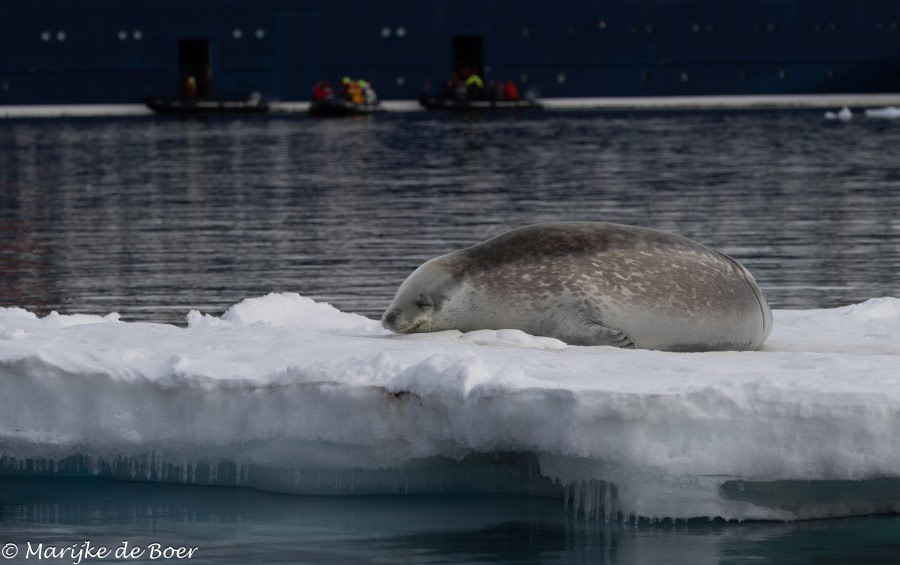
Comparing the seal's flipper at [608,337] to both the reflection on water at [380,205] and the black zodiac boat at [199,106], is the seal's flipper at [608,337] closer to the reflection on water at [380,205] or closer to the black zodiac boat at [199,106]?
the reflection on water at [380,205]

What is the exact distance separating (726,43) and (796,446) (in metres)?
52.6

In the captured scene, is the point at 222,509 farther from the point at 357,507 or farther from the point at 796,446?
the point at 796,446

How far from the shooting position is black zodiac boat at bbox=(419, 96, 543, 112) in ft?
180

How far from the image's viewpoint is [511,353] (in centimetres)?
639

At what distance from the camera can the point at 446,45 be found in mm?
A: 56344

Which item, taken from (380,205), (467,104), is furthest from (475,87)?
(380,205)

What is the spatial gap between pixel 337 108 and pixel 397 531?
48.1m

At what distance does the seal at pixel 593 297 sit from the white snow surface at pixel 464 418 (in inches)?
16.4

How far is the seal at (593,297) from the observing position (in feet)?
23.5

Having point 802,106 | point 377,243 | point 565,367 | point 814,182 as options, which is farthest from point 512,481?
point 802,106

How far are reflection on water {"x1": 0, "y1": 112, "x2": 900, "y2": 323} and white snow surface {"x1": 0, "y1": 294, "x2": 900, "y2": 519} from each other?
456cm

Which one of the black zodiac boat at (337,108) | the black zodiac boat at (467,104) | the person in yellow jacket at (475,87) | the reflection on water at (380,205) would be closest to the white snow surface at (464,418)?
the reflection on water at (380,205)

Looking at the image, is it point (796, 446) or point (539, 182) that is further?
point (539, 182)

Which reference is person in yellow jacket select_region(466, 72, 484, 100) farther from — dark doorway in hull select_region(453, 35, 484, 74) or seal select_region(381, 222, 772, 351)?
seal select_region(381, 222, 772, 351)
